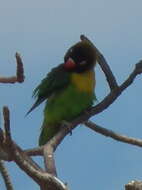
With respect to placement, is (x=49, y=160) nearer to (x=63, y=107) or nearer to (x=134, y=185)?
(x=134, y=185)

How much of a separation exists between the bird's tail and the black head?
0.60 m

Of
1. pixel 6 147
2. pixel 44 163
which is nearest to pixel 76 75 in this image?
pixel 44 163

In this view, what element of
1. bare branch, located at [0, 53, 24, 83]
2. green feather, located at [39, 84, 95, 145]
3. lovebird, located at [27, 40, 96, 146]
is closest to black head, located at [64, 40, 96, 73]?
lovebird, located at [27, 40, 96, 146]

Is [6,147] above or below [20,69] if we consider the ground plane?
below

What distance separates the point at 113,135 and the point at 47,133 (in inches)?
40.8

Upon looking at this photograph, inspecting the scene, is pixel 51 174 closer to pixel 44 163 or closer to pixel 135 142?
pixel 44 163

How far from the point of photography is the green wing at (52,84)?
17.2 feet

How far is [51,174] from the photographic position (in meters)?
2.93

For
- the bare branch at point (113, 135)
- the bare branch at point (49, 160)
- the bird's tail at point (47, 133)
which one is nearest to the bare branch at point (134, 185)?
the bare branch at point (49, 160)

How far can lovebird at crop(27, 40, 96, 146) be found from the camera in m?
5.13

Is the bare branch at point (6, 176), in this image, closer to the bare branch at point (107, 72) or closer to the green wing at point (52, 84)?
the bare branch at point (107, 72)

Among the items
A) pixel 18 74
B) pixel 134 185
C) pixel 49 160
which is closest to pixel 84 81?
pixel 49 160

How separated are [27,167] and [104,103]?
128 centimetres

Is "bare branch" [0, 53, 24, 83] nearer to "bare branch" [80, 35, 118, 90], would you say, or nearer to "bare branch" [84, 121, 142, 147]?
"bare branch" [80, 35, 118, 90]
